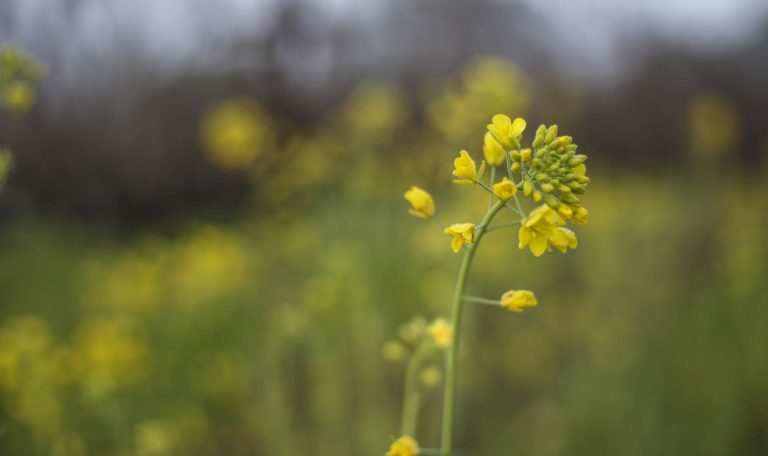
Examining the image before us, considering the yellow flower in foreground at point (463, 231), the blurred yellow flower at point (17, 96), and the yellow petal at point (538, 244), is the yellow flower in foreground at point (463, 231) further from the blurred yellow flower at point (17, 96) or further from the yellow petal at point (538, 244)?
the blurred yellow flower at point (17, 96)

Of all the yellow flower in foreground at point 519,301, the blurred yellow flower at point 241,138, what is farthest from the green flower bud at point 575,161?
the blurred yellow flower at point 241,138

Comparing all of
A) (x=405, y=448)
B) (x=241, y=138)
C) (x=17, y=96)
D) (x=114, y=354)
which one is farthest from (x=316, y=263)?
(x=405, y=448)

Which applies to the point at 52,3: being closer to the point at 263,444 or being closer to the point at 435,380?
the point at 263,444

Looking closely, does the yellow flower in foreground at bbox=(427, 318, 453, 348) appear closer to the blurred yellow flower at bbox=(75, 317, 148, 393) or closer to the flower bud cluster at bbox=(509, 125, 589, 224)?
the flower bud cluster at bbox=(509, 125, 589, 224)

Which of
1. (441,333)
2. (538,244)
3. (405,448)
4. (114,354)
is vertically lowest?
(114,354)

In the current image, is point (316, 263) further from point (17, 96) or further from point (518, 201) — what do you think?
point (518, 201)

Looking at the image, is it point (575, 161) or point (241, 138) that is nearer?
point (575, 161)
